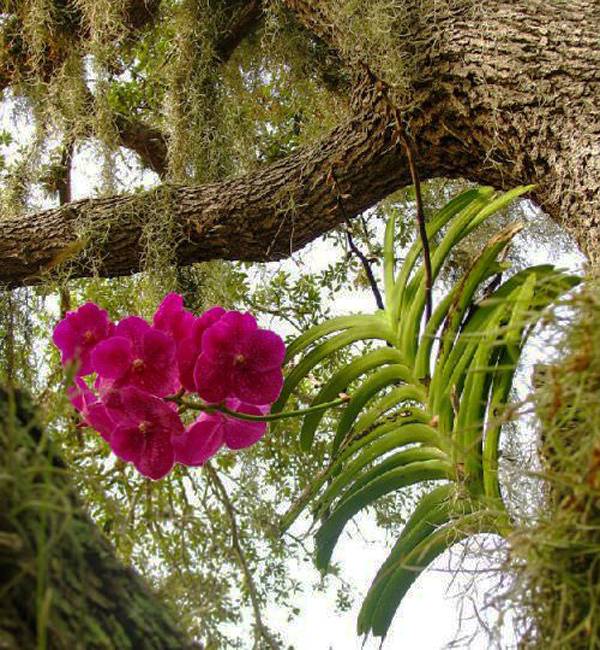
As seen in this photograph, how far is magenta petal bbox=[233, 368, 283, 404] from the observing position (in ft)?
3.36

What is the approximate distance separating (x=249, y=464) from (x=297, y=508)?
35 centimetres

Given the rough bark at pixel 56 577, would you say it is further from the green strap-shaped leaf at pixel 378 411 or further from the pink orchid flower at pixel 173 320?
the green strap-shaped leaf at pixel 378 411

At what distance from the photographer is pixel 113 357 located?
98 cm

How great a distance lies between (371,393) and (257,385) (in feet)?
1.00

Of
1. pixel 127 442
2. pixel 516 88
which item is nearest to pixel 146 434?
pixel 127 442

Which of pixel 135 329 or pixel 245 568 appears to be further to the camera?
pixel 135 329

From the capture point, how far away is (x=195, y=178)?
2088 millimetres

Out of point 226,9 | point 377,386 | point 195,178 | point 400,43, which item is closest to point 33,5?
point 226,9

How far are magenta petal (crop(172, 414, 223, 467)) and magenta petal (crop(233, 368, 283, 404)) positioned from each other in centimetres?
7

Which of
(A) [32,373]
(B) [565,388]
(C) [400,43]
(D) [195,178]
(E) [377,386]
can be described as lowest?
(B) [565,388]

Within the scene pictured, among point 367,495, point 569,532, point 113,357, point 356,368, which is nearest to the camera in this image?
point 569,532

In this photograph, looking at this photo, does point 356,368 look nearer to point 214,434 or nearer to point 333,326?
point 333,326

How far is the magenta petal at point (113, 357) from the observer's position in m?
0.97

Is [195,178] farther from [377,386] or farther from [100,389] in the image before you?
[100,389]
